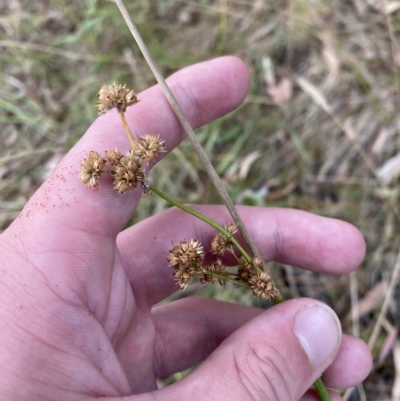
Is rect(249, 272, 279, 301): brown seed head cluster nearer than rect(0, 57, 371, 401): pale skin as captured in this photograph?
No

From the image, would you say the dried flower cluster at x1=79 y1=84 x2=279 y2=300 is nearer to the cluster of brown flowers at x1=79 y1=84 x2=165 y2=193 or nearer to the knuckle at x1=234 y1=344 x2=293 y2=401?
the cluster of brown flowers at x1=79 y1=84 x2=165 y2=193

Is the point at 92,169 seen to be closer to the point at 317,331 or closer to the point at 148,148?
the point at 148,148

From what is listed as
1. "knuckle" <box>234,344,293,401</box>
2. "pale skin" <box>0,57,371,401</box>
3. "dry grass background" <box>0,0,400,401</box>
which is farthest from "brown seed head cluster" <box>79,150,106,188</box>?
"dry grass background" <box>0,0,400,401</box>

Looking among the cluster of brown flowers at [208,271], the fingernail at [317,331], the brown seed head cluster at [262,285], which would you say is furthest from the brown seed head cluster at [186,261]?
the fingernail at [317,331]

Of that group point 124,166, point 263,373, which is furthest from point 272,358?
point 124,166

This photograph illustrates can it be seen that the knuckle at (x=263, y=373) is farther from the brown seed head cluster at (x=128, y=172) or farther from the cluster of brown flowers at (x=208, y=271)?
the brown seed head cluster at (x=128, y=172)

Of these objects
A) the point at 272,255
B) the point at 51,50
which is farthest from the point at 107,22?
the point at 272,255

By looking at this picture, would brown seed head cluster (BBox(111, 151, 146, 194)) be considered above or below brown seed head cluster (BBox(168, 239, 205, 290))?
above

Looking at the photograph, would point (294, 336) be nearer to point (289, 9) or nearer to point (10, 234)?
point (10, 234)
